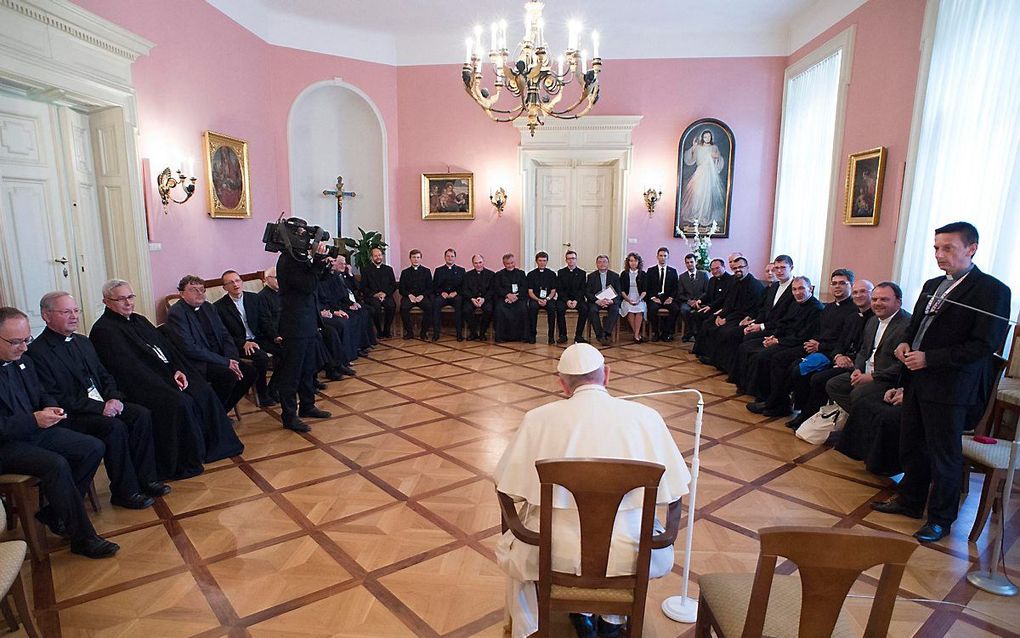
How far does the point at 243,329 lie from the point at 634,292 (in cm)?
555

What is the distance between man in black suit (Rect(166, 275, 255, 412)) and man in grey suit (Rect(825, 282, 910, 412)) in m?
4.84

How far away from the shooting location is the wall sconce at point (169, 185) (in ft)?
19.1

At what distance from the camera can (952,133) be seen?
4.98 metres

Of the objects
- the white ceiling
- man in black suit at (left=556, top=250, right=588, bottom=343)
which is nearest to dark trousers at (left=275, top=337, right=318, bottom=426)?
man in black suit at (left=556, top=250, right=588, bottom=343)

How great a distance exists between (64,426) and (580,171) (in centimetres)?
824

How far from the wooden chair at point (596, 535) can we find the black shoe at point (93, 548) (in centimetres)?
236

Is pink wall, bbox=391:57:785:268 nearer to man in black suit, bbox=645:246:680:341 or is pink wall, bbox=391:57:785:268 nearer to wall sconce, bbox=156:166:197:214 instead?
man in black suit, bbox=645:246:680:341

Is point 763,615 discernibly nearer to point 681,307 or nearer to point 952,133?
point 952,133

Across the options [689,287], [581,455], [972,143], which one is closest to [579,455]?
[581,455]

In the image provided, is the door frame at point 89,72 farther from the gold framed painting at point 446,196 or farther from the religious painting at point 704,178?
the religious painting at point 704,178

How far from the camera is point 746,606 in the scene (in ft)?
5.79

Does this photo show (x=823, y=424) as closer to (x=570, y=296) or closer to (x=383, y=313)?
(x=570, y=296)

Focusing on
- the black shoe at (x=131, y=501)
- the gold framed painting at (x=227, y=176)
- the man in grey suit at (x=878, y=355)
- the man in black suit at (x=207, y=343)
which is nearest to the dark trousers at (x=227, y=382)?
the man in black suit at (x=207, y=343)

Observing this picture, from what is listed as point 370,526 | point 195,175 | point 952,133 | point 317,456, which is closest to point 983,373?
point 952,133
